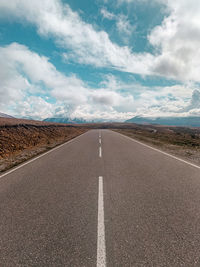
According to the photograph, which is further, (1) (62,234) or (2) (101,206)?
(2) (101,206)

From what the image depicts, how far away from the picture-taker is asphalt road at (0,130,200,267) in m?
2.21

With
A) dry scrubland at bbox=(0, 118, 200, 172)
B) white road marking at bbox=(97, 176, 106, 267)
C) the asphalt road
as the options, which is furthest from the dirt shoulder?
white road marking at bbox=(97, 176, 106, 267)

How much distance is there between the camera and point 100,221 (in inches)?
118

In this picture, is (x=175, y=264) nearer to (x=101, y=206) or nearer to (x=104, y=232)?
(x=104, y=232)

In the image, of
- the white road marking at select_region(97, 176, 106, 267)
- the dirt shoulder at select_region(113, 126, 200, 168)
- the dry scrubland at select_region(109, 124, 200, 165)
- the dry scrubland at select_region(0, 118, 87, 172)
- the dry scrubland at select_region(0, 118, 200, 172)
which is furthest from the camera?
the dry scrubland at select_region(109, 124, 200, 165)

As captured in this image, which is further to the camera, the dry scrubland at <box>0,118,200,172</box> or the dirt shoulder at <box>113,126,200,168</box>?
the dirt shoulder at <box>113,126,200,168</box>

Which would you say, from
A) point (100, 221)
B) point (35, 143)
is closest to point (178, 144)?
point (100, 221)

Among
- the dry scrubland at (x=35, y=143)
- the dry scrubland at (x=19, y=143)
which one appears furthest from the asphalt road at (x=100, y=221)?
the dry scrubland at (x=19, y=143)

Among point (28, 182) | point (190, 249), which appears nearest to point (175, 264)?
point (190, 249)

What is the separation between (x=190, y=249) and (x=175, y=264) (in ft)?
1.53

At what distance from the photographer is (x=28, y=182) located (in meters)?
5.09

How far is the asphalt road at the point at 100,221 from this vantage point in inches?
87.1

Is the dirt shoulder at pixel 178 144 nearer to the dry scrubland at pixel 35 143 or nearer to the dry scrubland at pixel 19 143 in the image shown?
the dry scrubland at pixel 35 143

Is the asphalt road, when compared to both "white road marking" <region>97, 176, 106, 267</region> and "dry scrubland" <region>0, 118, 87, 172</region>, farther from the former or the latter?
"dry scrubland" <region>0, 118, 87, 172</region>
